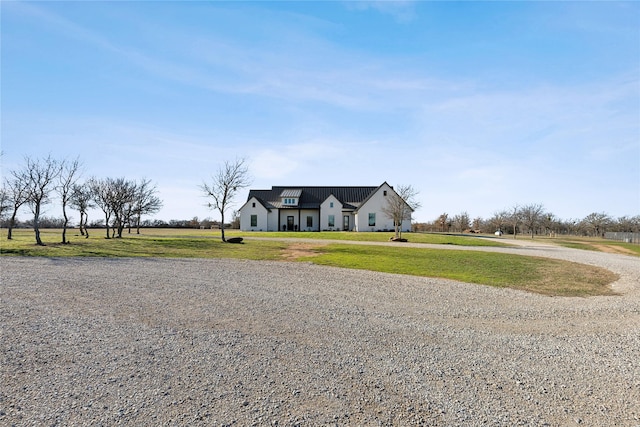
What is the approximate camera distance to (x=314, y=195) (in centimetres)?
5347

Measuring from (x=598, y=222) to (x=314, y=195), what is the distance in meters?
47.2

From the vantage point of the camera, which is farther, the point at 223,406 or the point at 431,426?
the point at 223,406

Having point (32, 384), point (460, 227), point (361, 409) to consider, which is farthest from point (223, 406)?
point (460, 227)

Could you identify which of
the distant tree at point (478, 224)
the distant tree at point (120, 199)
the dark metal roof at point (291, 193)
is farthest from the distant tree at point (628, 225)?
the distant tree at point (120, 199)

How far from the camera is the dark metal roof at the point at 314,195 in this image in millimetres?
51475

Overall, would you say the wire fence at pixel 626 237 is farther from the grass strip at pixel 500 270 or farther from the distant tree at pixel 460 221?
the grass strip at pixel 500 270

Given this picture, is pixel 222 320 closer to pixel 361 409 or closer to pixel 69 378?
pixel 69 378

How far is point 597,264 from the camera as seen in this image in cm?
1714

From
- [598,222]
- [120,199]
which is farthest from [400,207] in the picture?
[598,222]

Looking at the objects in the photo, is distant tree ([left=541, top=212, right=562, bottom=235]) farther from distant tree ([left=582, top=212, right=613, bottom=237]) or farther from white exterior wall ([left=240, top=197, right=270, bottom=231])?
white exterior wall ([left=240, top=197, right=270, bottom=231])

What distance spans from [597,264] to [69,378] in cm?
2024

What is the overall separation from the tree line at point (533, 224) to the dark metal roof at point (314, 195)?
1089cm

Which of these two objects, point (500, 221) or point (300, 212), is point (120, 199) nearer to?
point (300, 212)

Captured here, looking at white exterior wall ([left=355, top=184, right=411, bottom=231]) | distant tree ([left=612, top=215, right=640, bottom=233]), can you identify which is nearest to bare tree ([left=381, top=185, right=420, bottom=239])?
white exterior wall ([left=355, top=184, right=411, bottom=231])
